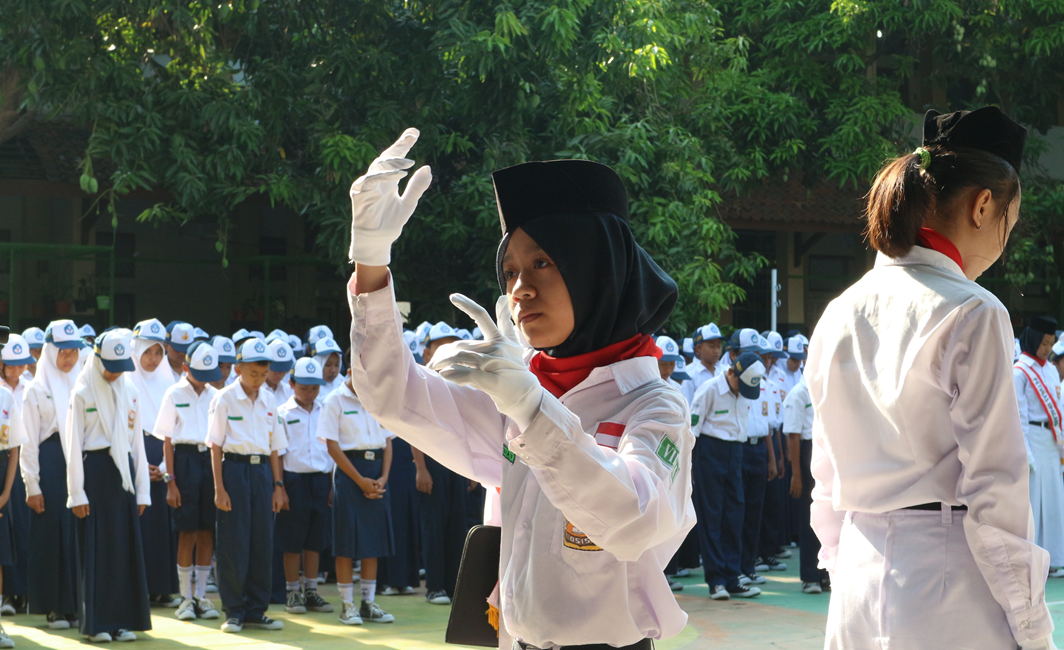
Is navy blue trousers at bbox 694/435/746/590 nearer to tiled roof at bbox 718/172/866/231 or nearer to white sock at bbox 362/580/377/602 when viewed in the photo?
white sock at bbox 362/580/377/602

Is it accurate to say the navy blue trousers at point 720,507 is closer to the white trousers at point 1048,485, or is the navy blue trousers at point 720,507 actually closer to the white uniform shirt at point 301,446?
the white trousers at point 1048,485

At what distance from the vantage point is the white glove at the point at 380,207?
6.31 ft

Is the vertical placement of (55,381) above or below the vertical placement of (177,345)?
below

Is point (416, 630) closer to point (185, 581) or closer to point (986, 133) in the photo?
point (185, 581)

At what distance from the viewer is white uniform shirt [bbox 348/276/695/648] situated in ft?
6.07

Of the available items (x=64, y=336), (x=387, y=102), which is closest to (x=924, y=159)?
(x=64, y=336)

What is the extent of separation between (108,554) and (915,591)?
6.05 meters

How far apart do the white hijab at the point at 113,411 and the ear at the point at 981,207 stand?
5.92m

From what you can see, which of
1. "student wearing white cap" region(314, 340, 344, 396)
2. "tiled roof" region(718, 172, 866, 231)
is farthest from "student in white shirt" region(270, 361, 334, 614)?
"tiled roof" region(718, 172, 866, 231)

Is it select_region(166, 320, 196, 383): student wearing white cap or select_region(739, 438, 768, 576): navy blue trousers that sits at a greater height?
select_region(166, 320, 196, 383): student wearing white cap

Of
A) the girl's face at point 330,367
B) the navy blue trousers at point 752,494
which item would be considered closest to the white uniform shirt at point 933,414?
the navy blue trousers at point 752,494

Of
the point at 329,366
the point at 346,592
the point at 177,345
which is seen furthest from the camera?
the point at 329,366

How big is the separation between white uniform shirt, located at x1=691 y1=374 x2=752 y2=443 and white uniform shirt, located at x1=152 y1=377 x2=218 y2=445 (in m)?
3.82

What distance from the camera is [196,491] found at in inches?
328
